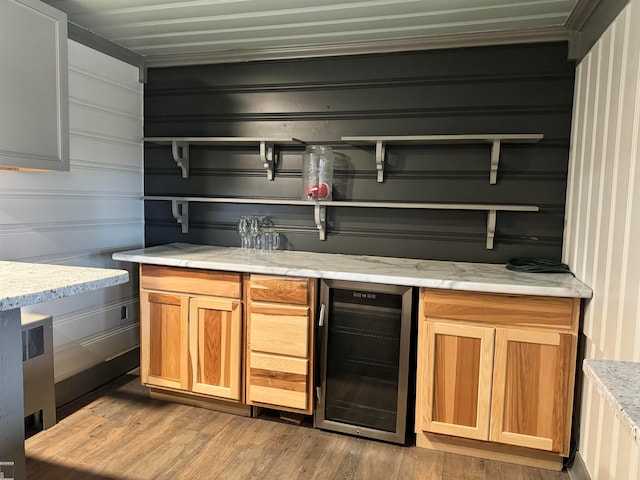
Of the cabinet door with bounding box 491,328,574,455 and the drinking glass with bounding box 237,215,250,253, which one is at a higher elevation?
the drinking glass with bounding box 237,215,250,253

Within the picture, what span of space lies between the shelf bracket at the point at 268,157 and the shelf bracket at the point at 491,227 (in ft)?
4.67

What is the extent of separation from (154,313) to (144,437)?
0.70m

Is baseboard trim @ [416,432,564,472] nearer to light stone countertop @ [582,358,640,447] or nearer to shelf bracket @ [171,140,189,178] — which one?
light stone countertop @ [582,358,640,447]

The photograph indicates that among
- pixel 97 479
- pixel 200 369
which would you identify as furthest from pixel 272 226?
pixel 97 479

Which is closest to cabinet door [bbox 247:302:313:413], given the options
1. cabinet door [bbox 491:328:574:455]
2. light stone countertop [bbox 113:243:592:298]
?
light stone countertop [bbox 113:243:592:298]

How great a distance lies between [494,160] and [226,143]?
1754 millimetres

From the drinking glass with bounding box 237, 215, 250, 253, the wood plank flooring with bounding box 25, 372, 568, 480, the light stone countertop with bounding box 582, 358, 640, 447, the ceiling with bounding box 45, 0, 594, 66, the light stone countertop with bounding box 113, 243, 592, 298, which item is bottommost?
the wood plank flooring with bounding box 25, 372, 568, 480

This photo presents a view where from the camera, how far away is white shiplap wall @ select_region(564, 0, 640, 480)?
1.55 metres

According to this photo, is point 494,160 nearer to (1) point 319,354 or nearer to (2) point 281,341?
(1) point 319,354

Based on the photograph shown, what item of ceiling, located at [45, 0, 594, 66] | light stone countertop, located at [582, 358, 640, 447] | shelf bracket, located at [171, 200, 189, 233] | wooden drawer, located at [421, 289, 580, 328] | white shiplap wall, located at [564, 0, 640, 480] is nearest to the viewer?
light stone countertop, located at [582, 358, 640, 447]

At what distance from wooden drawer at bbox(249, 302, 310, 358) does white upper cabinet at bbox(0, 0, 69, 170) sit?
4.18ft

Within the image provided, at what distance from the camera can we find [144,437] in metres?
2.42

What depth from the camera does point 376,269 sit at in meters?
2.46

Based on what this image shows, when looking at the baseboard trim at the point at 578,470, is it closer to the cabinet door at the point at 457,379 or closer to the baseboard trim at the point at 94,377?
the cabinet door at the point at 457,379
